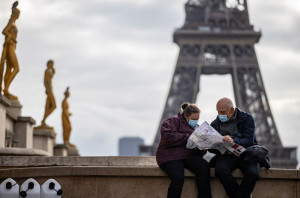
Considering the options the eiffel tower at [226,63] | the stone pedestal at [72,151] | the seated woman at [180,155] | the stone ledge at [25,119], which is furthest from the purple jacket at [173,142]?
the eiffel tower at [226,63]

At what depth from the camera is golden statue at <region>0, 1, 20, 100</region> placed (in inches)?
783

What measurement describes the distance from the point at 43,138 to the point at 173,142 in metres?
15.7

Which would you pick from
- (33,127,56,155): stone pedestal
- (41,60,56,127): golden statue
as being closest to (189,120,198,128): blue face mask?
(33,127,56,155): stone pedestal

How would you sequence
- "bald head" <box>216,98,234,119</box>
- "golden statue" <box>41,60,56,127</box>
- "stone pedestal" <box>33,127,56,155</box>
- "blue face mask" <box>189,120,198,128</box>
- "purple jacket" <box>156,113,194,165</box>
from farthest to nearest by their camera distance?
"golden statue" <box>41,60,56,127</box>
"stone pedestal" <box>33,127,56,155</box>
"blue face mask" <box>189,120,198,128</box>
"bald head" <box>216,98,234,119</box>
"purple jacket" <box>156,113,194,165</box>

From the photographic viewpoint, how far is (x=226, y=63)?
6538cm

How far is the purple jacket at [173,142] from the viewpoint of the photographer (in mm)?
10102

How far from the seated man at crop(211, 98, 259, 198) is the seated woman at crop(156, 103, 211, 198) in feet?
0.79

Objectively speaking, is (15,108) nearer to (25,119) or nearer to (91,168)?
(25,119)

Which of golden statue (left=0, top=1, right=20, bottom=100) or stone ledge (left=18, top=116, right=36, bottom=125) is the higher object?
golden statue (left=0, top=1, right=20, bottom=100)

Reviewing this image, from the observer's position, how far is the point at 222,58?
217 ft

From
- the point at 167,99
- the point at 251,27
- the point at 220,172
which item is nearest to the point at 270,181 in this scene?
the point at 220,172

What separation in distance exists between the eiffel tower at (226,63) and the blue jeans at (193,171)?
168 feet

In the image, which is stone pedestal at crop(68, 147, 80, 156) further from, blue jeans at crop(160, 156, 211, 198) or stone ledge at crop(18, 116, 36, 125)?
blue jeans at crop(160, 156, 211, 198)

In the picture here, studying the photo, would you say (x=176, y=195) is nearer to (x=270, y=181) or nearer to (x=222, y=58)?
(x=270, y=181)
